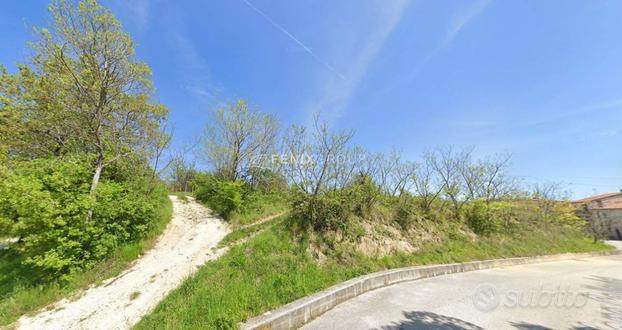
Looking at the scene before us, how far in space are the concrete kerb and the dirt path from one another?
312 centimetres

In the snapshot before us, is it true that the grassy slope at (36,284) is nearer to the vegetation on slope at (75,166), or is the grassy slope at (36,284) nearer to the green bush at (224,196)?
the vegetation on slope at (75,166)

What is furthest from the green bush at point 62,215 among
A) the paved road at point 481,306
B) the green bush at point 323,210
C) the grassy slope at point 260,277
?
the paved road at point 481,306

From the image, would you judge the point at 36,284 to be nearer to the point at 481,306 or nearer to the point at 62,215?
the point at 62,215

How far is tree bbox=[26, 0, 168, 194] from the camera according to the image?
727cm

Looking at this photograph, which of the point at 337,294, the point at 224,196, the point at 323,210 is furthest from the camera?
the point at 224,196

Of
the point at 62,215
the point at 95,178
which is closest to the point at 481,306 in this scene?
the point at 62,215

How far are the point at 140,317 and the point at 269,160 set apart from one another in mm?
10798

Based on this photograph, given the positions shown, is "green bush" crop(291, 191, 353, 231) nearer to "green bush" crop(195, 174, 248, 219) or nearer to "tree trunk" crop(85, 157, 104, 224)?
"green bush" crop(195, 174, 248, 219)

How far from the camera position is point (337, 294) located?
4.48 meters

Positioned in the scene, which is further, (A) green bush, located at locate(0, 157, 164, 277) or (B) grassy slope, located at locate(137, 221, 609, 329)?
(A) green bush, located at locate(0, 157, 164, 277)

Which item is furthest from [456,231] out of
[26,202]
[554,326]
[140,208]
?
[26,202]

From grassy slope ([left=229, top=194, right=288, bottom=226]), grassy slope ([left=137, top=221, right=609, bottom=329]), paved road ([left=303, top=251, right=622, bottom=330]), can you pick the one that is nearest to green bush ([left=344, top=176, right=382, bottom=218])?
grassy slope ([left=137, top=221, right=609, bottom=329])

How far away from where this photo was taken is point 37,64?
845 cm

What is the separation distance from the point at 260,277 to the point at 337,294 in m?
1.86
